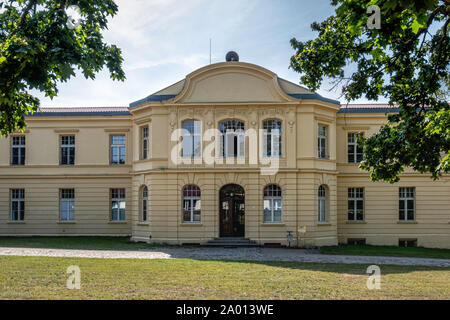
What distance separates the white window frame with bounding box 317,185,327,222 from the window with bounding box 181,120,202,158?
6.98 metres

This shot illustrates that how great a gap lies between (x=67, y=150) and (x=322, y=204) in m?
15.7

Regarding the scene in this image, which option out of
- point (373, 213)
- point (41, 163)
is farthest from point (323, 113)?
point (41, 163)

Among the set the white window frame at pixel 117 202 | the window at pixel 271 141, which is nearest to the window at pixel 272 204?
the window at pixel 271 141

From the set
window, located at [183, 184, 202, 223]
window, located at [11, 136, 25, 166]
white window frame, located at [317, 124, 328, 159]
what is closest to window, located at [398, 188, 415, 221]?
white window frame, located at [317, 124, 328, 159]

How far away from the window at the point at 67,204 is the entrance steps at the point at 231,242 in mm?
9678

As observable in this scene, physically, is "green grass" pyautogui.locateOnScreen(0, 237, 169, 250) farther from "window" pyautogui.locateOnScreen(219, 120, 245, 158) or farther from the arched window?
"window" pyautogui.locateOnScreen(219, 120, 245, 158)

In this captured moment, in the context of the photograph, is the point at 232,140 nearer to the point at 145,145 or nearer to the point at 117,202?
the point at 145,145

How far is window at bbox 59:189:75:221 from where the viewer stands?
26.3 m

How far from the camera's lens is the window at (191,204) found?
880 inches

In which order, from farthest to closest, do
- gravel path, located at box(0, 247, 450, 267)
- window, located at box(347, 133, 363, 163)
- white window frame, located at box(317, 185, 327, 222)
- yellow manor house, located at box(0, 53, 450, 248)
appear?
1. window, located at box(347, 133, 363, 163)
2. white window frame, located at box(317, 185, 327, 222)
3. yellow manor house, located at box(0, 53, 450, 248)
4. gravel path, located at box(0, 247, 450, 267)

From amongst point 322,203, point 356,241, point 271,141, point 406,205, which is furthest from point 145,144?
point 406,205

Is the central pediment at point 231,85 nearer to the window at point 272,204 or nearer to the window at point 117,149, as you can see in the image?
the window at point 272,204

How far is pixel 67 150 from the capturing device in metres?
26.5

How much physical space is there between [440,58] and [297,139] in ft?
38.1
